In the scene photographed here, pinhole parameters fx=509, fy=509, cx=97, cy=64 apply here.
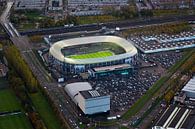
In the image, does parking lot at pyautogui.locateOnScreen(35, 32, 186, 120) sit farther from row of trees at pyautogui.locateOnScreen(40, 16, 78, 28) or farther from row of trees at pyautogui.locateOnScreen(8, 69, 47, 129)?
row of trees at pyautogui.locateOnScreen(40, 16, 78, 28)

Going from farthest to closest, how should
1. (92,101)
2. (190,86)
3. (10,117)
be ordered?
(190,86), (10,117), (92,101)

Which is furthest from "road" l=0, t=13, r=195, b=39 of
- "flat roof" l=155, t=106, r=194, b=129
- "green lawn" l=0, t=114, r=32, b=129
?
"flat roof" l=155, t=106, r=194, b=129

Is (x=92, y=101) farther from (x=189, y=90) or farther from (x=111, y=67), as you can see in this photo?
(x=111, y=67)

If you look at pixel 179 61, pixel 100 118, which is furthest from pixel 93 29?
pixel 100 118

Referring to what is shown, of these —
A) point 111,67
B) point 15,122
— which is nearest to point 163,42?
point 111,67

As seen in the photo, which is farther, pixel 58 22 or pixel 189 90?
pixel 58 22

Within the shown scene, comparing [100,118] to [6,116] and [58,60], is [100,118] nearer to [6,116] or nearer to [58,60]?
[6,116]
